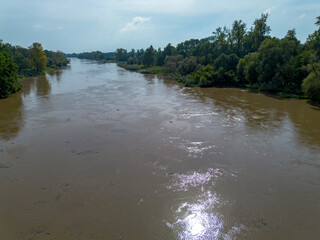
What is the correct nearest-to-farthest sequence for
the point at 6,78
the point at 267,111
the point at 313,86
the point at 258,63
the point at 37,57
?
the point at 267,111 < the point at 313,86 < the point at 6,78 < the point at 258,63 < the point at 37,57

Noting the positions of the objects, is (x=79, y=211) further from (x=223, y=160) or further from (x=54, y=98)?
(x=54, y=98)

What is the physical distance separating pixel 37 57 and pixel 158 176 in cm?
6435

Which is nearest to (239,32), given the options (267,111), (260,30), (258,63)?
(260,30)

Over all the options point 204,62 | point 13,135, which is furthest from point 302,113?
point 204,62

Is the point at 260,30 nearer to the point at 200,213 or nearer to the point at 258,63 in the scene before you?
the point at 258,63

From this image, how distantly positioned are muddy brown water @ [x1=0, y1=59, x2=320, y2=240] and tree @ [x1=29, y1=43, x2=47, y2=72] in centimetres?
4713

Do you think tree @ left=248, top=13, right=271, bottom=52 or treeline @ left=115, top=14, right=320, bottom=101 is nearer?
treeline @ left=115, top=14, right=320, bottom=101

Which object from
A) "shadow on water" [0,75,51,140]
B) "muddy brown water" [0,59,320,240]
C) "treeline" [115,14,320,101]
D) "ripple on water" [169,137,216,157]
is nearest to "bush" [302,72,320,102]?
"treeline" [115,14,320,101]

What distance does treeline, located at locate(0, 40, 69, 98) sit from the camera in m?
30.5

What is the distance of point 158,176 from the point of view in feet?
36.1

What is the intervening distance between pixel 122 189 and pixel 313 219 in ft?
24.3

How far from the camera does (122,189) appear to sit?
9984 millimetres

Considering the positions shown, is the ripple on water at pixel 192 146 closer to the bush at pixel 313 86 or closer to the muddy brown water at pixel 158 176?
the muddy brown water at pixel 158 176

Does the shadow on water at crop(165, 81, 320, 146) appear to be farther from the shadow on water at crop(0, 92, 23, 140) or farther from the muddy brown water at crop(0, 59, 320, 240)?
the shadow on water at crop(0, 92, 23, 140)
